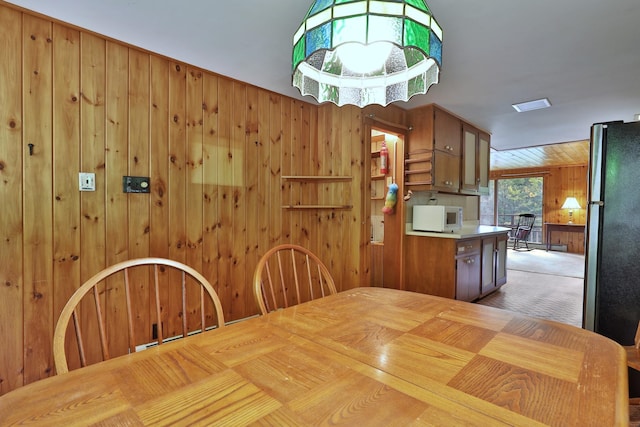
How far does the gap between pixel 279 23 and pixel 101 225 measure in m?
1.57

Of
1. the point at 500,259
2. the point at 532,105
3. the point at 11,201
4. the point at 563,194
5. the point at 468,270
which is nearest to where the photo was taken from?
the point at 11,201

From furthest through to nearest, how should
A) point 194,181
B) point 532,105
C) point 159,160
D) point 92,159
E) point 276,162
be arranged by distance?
point 532,105, point 276,162, point 194,181, point 159,160, point 92,159

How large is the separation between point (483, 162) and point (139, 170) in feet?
13.3

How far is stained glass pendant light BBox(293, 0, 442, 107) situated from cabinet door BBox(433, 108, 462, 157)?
7.14 feet

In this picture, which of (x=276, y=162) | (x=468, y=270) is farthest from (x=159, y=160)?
(x=468, y=270)

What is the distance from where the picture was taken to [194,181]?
2348mm

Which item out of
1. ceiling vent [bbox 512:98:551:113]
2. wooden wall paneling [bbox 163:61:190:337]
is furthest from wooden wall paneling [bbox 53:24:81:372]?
ceiling vent [bbox 512:98:551:113]

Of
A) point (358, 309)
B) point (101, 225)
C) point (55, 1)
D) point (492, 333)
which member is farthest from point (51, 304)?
point (492, 333)

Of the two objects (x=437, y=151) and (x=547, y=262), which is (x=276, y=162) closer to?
(x=437, y=151)

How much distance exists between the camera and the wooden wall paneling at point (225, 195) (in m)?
2.48

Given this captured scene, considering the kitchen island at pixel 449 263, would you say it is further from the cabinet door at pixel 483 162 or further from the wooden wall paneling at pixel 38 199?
the wooden wall paneling at pixel 38 199

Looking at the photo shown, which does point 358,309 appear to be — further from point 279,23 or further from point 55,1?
point 55,1

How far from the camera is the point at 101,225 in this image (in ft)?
6.40

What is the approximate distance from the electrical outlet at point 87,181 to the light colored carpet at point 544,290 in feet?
12.1
